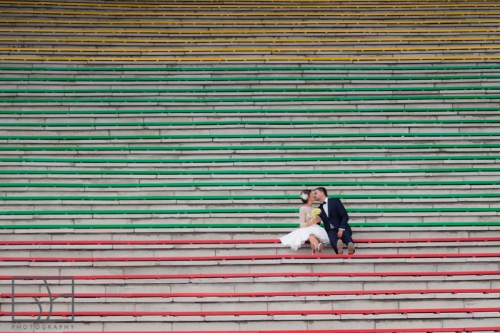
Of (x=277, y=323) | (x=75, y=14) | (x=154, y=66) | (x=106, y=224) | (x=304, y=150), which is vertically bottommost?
(x=277, y=323)

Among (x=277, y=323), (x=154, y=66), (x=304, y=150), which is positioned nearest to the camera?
(x=277, y=323)

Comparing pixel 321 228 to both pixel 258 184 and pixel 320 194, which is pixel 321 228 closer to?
pixel 320 194


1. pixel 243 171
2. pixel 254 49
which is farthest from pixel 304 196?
pixel 254 49

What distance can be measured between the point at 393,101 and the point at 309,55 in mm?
1690

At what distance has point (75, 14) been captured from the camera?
40.6 ft

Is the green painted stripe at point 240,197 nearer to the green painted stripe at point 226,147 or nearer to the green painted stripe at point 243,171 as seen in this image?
the green painted stripe at point 243,171

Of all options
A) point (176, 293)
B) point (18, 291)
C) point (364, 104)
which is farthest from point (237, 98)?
point (18, 291)

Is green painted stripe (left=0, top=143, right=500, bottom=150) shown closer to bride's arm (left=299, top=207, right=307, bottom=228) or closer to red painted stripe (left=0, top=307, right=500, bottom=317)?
bride's arm (left=299, top=207, right=307, bottom=228)

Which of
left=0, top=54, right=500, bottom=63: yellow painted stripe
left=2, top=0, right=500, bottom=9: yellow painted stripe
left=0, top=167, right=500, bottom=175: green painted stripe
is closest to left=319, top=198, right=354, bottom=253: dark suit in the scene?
left=0, top=167, right=500, bottom=175: green painted stripe

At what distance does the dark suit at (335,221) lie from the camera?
861cm

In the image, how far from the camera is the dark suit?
8.61m

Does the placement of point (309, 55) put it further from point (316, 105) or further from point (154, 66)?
point (154, 66)

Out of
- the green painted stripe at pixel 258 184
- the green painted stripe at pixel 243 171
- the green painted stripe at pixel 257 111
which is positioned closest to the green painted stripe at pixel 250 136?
the green painted stripe at pixel 257 111

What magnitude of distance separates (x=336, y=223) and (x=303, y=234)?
44 cm
